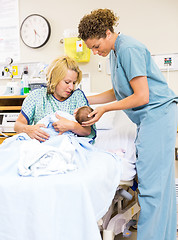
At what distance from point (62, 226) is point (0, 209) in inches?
9.0

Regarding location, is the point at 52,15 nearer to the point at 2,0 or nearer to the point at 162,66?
the point at 2,0

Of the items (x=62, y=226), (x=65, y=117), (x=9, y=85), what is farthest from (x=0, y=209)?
(x=9, y=85)

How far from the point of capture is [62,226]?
90 cm

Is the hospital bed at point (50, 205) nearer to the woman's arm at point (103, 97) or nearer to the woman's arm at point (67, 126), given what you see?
the woman's arm at point (67, 126)

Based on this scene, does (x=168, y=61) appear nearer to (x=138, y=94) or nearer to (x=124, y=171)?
(x=138, y=94)

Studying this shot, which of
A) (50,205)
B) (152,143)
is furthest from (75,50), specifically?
(50,205)

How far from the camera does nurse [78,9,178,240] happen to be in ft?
4.62

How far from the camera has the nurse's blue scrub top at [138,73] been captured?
55.7 inches

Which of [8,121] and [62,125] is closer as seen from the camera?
[62,125]

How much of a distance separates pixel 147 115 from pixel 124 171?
33 cm

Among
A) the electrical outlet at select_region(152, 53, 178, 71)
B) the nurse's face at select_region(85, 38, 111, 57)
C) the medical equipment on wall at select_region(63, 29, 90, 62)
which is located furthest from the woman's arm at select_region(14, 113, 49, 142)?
the electrical outlet at select_region(152, 53, 178, 71)

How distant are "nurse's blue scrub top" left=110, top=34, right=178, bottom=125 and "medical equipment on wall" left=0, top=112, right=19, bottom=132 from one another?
138 centimetres

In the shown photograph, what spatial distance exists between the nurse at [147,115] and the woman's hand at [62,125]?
0.10 meters

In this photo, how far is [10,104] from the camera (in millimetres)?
2895
